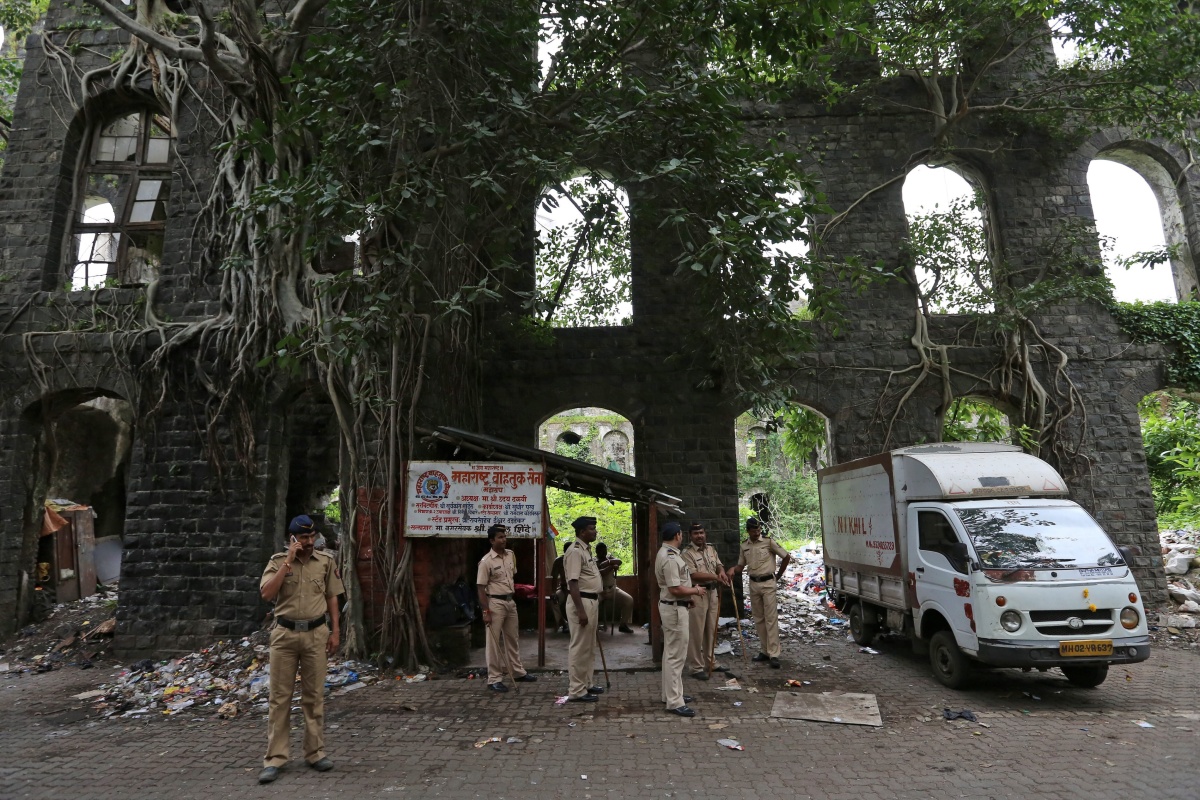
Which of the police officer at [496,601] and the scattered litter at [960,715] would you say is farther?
the police officer at [496,601]

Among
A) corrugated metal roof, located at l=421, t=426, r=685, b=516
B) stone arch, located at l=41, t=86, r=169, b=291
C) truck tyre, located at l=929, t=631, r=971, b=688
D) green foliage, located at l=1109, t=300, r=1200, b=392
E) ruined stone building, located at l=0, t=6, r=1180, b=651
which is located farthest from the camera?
green foliage, located at l=1109, t=300, r=1200, b=392

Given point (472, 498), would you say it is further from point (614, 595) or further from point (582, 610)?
point (614, 595)

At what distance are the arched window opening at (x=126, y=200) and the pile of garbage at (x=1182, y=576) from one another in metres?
15.0

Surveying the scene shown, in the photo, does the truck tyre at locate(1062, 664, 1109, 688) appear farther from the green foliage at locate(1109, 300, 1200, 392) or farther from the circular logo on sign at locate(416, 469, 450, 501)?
the green foliage at locate(1109, 300, 1200, 392)

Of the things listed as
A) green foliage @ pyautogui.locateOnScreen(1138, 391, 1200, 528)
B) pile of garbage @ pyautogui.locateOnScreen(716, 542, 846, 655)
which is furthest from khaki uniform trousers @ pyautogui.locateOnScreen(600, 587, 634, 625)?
green foliage @ pyautogui.locateOnScreen(1138, 391, 1200, 528)

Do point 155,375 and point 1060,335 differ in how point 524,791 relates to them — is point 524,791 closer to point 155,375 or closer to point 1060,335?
point 155,375

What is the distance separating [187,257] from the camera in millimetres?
9094

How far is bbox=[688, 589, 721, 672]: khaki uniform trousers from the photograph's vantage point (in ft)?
23.0

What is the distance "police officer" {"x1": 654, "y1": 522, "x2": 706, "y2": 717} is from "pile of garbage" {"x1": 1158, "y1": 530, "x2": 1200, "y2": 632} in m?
7.53

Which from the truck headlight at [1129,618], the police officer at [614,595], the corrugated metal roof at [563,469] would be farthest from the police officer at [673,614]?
the truck headlight at [1129,618]

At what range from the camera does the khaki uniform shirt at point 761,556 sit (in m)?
7.53

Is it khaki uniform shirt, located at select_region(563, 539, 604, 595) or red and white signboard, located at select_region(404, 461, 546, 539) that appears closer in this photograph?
khaki uniform shirt, located at select_region(563, 539, 604, 595)

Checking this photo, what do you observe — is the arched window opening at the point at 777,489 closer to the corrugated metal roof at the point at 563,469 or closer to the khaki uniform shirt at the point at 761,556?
the khaki uniform shirt at the point at 761,556

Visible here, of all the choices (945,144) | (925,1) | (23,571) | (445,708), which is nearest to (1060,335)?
(945,144)
